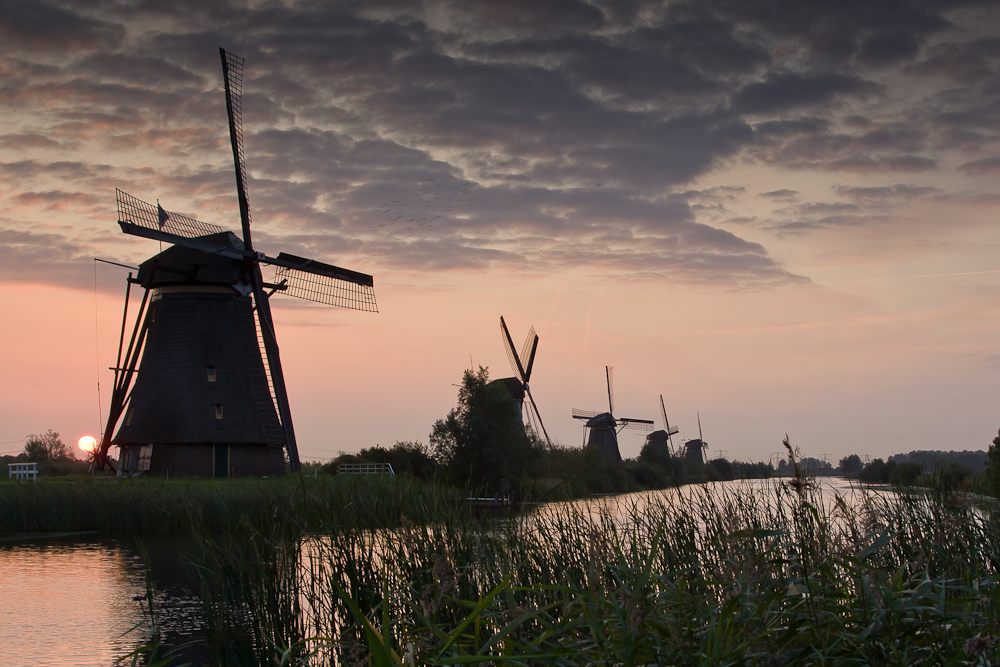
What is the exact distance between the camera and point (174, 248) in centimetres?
2919

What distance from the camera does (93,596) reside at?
13297 mm

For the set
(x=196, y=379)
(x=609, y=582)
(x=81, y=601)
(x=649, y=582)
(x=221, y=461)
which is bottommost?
(x=81, y=601)

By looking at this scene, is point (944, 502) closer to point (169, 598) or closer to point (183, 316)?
point (169, 598)

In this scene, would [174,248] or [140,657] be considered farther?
[174,248]

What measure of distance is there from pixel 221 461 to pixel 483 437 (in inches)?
522

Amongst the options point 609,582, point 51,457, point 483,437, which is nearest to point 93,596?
point 609,582

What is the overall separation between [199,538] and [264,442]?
23897 millimetres

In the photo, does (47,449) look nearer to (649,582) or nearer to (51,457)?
(51,457)

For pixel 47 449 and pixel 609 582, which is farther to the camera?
pixel 47 449

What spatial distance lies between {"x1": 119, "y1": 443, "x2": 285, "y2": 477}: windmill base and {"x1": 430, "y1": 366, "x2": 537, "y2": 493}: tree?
32.5ft

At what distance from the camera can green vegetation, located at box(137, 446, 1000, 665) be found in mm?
3293

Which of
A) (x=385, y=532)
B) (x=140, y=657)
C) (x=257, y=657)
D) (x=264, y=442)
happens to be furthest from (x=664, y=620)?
(x=264, y=442)

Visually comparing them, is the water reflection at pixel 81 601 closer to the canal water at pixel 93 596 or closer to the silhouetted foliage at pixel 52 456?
the canal water at pixel 93 596

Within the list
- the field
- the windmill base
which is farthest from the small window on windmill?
the field
